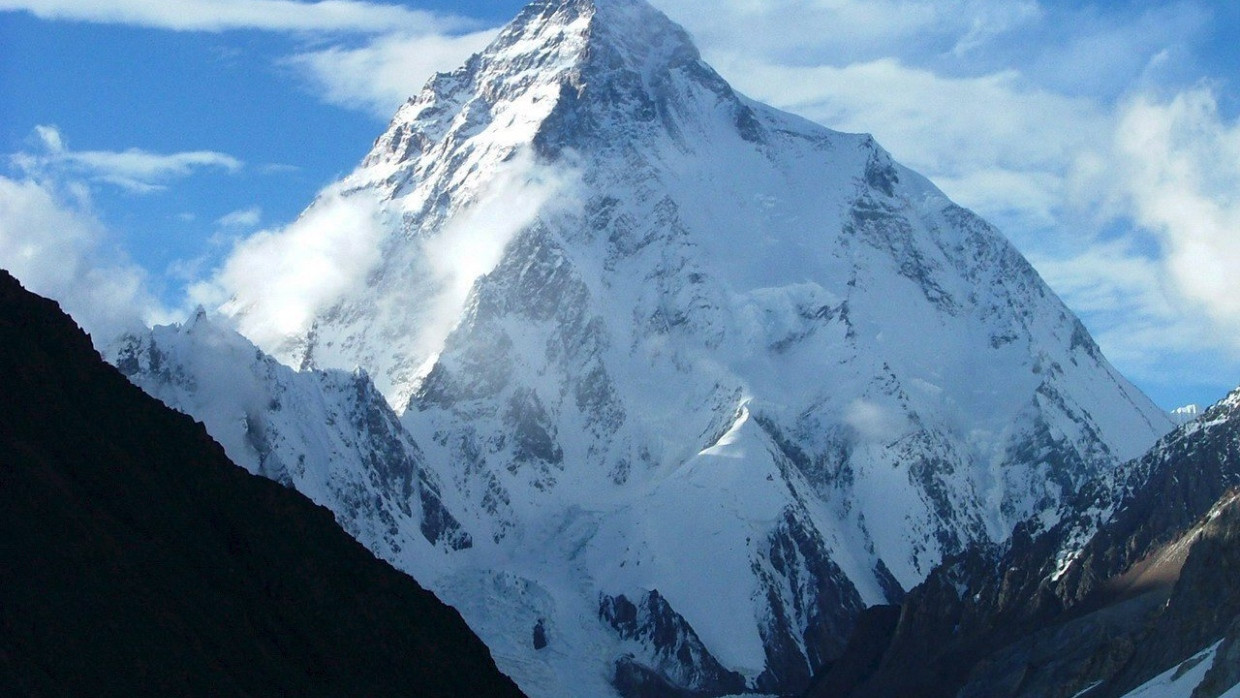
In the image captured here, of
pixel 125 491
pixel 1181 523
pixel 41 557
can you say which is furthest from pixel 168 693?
pixel 1181 523

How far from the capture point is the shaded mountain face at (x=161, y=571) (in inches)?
3329

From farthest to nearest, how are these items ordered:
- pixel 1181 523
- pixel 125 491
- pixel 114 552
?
pixel 1181 523
pixel 125 491
pixel 114 552

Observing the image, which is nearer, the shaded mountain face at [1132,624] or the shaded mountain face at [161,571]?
the shaded mountain face at [161,571]

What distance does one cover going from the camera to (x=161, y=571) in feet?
312

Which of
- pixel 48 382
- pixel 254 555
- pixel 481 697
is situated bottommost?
pixel 481 697

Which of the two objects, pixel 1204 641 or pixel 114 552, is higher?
pixel 114 552

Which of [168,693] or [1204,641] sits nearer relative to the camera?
[168,693]

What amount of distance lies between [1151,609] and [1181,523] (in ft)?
90.2

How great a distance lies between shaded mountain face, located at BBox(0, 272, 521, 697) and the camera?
84.6 metres

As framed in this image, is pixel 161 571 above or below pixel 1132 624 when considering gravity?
above

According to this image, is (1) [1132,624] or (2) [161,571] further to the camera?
(1) [1132,624]

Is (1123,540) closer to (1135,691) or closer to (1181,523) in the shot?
(1181,523)

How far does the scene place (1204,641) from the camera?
140000 millimetres

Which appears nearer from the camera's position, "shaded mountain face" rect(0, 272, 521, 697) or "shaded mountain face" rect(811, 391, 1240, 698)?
"shaded mountain face" rect(0, 272, 521, 697)
